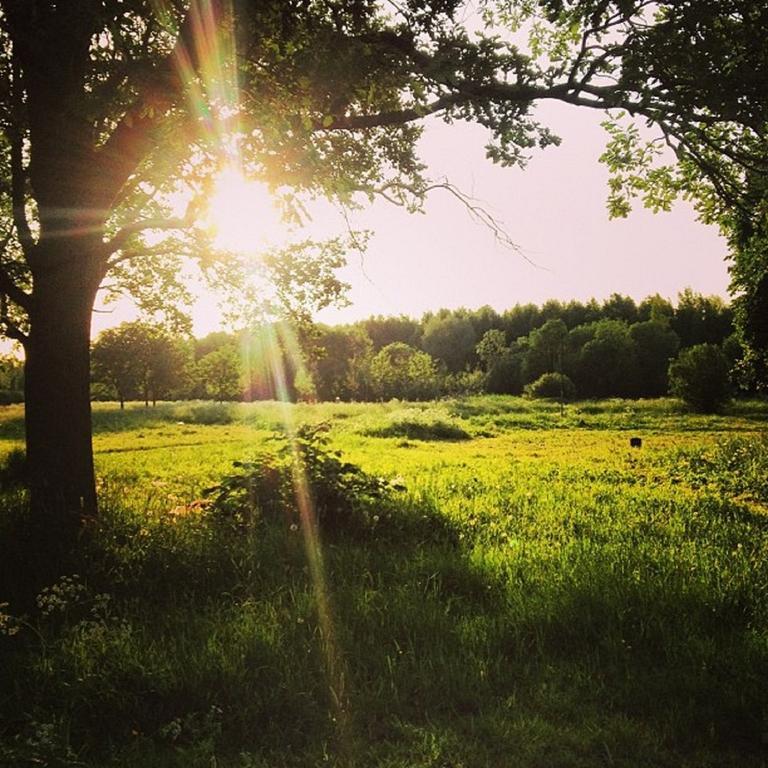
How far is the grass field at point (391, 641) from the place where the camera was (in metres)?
3.26

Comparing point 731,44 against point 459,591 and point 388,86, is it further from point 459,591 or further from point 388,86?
point 459,591

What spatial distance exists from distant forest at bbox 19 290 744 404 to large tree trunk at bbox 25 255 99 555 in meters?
41.6

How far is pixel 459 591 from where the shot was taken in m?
5.41

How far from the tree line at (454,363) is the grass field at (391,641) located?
4305 cm

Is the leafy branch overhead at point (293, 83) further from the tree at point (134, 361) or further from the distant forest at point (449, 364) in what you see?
the tree at point (134, 361)

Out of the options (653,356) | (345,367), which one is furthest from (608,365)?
(345,367)

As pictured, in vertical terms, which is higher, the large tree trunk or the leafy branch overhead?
the leafy branch overhead

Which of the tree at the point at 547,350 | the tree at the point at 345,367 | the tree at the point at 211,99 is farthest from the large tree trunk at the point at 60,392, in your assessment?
the tree at the point at 547,350

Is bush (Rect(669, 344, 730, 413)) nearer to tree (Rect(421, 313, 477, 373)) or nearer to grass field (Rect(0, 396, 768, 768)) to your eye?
grass field (Rect(0, 396, 768, 768))

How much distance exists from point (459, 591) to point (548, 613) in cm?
101

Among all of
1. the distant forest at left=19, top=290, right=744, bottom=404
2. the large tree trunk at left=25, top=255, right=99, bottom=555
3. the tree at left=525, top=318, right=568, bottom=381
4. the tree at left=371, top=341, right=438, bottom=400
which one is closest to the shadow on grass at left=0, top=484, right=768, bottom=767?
the large tree trunk at left=25, top=255, right=99, bottom=555

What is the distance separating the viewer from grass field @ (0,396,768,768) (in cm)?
326

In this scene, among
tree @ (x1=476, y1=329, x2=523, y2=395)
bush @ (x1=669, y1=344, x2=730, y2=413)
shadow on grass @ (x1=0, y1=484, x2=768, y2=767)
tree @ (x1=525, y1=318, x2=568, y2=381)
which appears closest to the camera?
shadow on grass @ (x1=0, y1=484, x2=768, y2=767)

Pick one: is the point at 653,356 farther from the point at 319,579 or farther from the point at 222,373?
the point at 319,579
